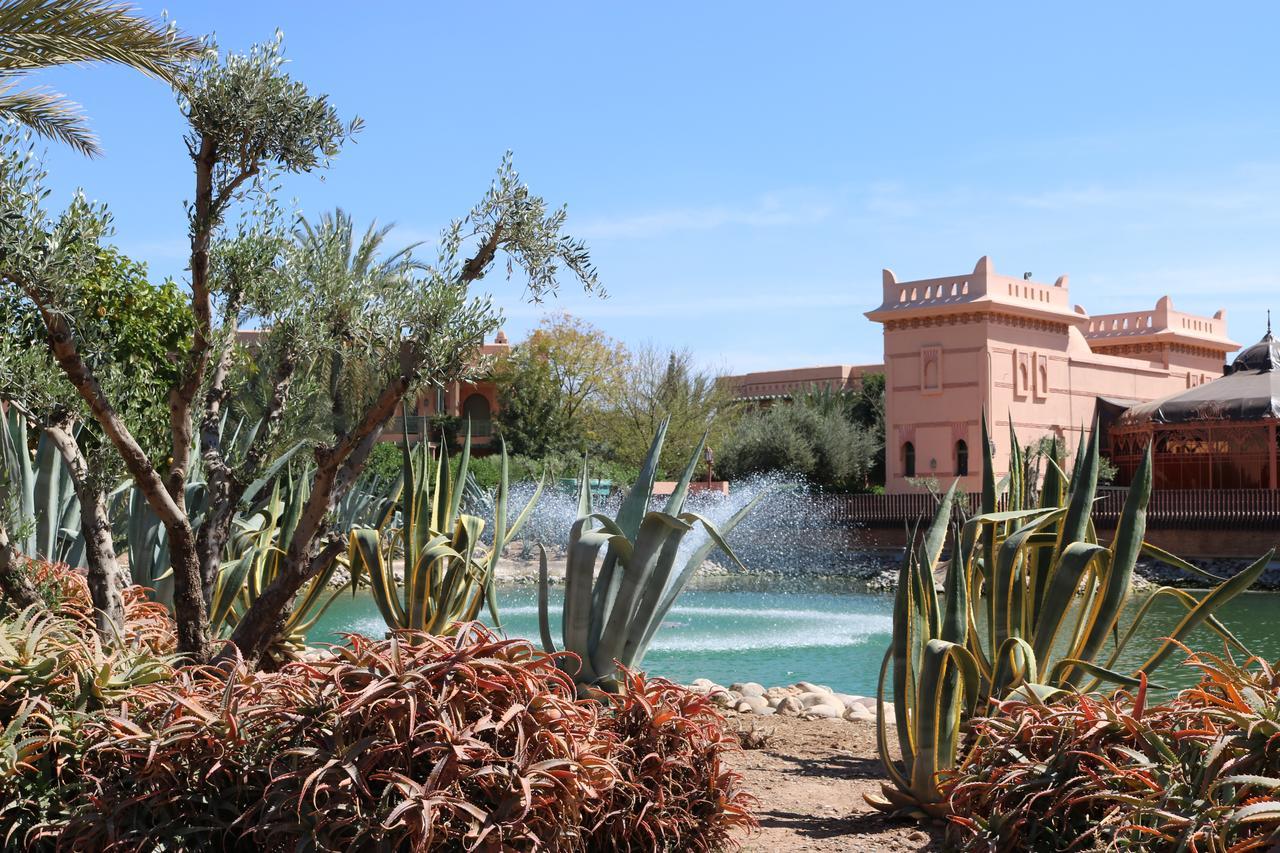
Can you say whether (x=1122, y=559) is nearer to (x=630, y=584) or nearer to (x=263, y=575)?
(x=630, y=584)

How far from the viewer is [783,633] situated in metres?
13.8

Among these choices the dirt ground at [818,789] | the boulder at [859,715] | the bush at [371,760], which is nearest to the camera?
the bush at [371,760]

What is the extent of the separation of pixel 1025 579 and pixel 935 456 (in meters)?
26.0

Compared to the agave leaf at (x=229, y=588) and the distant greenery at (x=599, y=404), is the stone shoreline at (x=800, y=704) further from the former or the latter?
the distant greenery at (x=599, y=404)

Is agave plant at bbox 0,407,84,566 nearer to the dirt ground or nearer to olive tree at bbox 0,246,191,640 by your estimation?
olive tree at bbox 0,246,191,640

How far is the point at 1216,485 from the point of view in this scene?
2856cm

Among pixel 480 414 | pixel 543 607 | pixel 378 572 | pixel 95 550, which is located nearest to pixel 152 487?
pixel 95 550

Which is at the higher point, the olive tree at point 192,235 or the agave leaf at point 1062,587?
the olive tree at point 192,235

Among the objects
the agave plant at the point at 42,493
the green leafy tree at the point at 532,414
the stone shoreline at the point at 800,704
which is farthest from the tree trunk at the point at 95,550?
the green leafy tree at the point at 532,414

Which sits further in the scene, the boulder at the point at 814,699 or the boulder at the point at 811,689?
the boulder at the point at 811,689

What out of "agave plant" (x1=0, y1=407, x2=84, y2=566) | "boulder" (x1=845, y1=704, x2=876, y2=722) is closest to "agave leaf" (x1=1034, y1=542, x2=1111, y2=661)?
"boulder" (x1=845, y1=704, x2=876, y2=722)

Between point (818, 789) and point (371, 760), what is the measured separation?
100 inches

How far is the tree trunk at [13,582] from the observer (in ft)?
13.0

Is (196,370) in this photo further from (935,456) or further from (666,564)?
(935,456)
